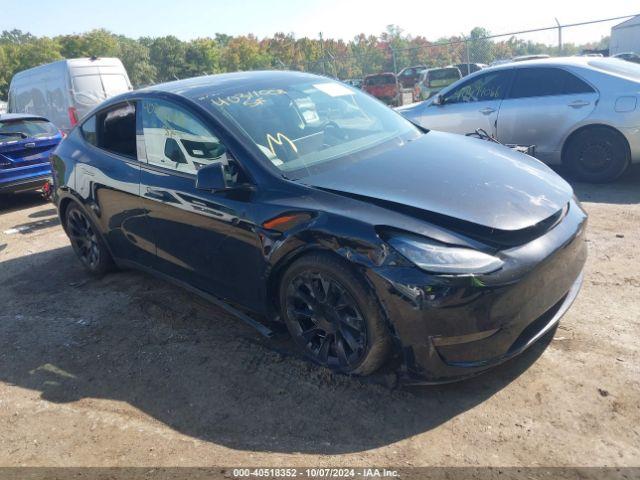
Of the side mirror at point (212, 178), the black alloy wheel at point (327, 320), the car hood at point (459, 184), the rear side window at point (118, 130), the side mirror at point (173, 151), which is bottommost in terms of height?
the black alloy wheel at point (327, 320)

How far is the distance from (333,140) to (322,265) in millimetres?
1161

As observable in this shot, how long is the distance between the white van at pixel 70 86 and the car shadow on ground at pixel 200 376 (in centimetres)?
702

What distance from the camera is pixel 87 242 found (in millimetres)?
4918

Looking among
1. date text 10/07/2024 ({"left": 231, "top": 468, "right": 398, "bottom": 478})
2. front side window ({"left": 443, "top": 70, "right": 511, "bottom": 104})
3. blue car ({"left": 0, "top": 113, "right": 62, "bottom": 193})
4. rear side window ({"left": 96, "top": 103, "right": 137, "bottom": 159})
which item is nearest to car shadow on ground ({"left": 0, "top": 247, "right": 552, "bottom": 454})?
date text 10/07/2024 ({"left": 231, "top": 468, "right": 398, "bottom": 478})

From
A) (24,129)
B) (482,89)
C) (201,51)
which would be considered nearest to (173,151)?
(482,89)

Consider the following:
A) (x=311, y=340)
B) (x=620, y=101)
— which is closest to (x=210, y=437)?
(x=311, y=340)

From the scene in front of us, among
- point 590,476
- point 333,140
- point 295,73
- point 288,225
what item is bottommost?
point 590,476

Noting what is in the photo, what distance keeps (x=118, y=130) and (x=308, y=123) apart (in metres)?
1.75

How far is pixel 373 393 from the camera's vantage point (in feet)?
9.27

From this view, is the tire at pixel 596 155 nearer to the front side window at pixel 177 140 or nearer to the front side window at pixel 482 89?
the front side window at pixel 482 89

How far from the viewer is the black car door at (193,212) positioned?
3.18 metres

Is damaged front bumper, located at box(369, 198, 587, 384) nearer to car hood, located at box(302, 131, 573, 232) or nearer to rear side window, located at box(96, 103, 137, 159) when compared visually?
car hood, located at box(302, 131, 573, 232)

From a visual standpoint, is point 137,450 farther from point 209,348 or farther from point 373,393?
point 373,393

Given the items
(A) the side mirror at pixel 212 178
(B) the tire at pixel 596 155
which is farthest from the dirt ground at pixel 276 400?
(B) the tire at pixel 596 155
